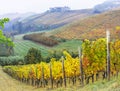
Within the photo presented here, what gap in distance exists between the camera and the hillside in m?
161

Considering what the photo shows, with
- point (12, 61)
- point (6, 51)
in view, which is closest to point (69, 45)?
point (6, 51)

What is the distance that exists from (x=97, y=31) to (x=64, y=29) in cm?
3171

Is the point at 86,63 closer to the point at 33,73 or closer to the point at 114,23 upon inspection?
the point at 33,73

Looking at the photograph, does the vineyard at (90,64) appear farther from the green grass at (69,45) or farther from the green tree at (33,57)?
the green grass at (69,45)

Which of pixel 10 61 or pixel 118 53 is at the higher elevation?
pixel 118 53

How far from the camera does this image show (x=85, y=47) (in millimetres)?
51844

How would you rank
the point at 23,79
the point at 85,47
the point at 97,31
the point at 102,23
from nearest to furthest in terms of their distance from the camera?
the point at 85,47 → the point at 23,79 → the point at 97,31 → the point at 102,23

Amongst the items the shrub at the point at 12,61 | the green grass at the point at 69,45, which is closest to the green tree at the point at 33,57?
the shrub at the point at 12,61

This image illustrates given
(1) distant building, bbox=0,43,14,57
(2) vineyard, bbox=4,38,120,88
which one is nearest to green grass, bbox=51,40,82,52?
(1) distant building, bbox=0,43,14,57

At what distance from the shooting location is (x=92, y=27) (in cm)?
17438

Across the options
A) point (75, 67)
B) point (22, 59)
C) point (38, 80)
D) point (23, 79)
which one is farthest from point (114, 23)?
point (75, 67)

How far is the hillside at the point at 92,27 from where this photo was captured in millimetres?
160650

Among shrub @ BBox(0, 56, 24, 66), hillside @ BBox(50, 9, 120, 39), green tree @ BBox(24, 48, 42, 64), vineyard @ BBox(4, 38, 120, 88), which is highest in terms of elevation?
vineyard @ BBox(4, 38, 120, 88)

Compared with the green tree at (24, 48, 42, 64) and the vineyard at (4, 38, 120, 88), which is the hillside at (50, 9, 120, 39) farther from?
the vineyard at (4, 38, 120, 88)
